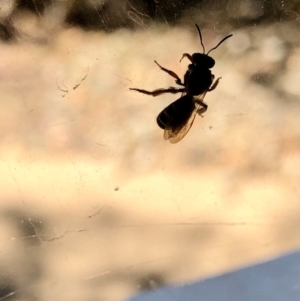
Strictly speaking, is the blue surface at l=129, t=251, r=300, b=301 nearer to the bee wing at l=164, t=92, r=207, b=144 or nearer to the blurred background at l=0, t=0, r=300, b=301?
the blurred background at l=0, t=0, r=300, b=301

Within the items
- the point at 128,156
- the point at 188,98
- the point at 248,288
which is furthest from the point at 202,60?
the point at 248,288

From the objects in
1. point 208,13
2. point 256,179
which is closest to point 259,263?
point 256,179

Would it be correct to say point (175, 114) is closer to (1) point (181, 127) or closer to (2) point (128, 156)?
(1) point (181, 127)

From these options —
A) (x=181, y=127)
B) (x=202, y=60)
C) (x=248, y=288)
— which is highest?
(x=202, y=60)

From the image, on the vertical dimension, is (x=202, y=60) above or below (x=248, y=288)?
above

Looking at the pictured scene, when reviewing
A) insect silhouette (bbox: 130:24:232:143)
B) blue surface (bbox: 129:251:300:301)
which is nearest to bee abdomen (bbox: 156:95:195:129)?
insect silhouette (bbox: 130:24:232:143)

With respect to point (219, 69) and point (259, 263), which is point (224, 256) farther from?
point (219, 69)

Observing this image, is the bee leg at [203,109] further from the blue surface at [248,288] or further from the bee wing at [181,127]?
the blue surface at [248,288]
